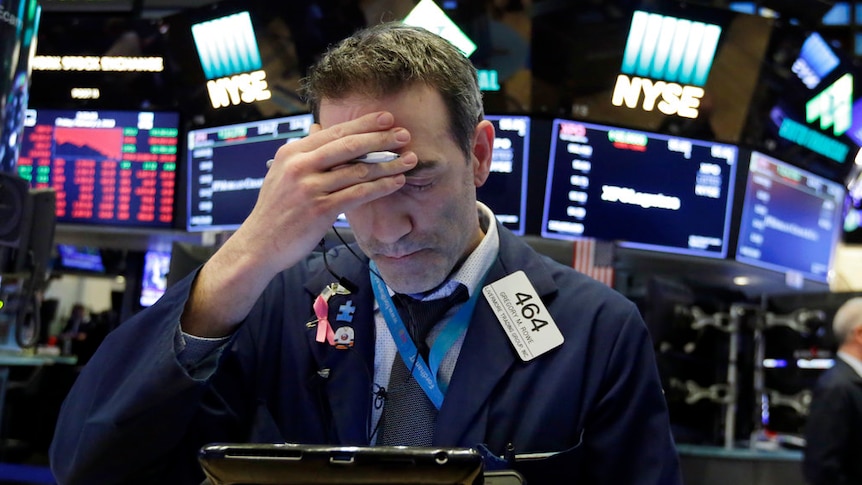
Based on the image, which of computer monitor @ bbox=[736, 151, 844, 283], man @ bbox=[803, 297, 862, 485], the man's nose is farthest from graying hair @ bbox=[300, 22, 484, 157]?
computer monitor @ bbox=[736, 151, 844, 283]

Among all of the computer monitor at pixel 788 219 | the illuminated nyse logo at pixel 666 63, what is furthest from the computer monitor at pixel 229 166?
the computer monitor at pixel 788 219

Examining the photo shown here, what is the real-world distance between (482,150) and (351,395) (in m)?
0.44

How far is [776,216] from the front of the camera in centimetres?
452

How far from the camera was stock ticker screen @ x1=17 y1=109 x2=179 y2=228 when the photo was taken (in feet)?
15.4

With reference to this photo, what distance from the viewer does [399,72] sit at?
120cm

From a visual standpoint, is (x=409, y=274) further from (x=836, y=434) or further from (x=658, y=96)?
(x=658, y=96)

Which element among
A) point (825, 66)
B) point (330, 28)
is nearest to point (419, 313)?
point (330, 28)

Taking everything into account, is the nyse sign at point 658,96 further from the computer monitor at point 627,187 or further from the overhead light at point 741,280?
the overhead light at point 741,280

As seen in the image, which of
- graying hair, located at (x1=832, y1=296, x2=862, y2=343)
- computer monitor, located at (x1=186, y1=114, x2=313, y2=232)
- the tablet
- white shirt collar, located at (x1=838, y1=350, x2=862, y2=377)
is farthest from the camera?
computer monitor, located at (x1=186, y1=114, x2=313, y2=232)

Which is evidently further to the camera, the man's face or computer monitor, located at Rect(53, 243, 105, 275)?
computer monitor, located at Rect(53, 243, 105, 275)

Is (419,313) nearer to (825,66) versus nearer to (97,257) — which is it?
(825,66)

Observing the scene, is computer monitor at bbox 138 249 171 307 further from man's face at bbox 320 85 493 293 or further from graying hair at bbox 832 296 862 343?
man's face at bbox 320 85 493 293

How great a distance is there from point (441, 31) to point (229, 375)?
10.1 feet

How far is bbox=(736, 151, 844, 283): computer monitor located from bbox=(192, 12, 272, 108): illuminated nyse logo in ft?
8.33
